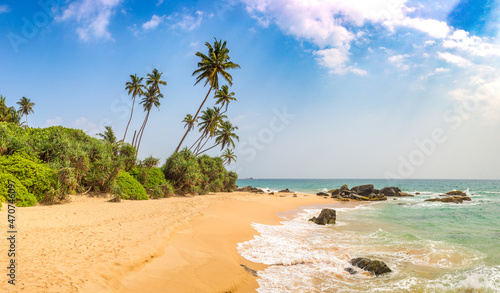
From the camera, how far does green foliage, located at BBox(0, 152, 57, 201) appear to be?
14.4m

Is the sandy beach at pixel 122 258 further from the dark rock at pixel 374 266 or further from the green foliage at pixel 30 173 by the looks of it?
the green foliage at pixel 30 173

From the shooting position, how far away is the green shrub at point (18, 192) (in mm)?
12836

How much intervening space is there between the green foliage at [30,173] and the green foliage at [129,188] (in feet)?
19.6

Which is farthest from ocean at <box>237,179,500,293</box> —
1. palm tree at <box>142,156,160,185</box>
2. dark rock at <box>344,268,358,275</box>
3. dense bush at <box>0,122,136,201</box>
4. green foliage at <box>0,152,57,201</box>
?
palm tree at <box>142,156,160,185</box>

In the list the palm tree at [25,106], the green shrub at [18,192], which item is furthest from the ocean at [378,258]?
the palm tree at [25,106]

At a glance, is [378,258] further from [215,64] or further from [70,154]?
[215,64]

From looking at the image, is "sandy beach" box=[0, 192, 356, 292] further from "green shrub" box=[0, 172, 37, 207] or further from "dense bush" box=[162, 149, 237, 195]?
"dense bush" box=[162, 149, 237, 195]

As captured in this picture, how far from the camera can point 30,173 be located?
1473cm

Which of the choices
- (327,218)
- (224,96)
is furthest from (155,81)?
(327,218)

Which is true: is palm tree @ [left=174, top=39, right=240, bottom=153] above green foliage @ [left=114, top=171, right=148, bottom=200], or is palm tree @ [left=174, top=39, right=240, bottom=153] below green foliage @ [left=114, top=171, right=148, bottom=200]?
above

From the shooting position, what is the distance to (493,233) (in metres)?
14.3

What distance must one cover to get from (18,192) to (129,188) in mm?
9126

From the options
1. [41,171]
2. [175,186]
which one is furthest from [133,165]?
[41,171]

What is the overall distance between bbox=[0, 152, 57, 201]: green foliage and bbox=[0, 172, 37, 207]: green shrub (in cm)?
47
